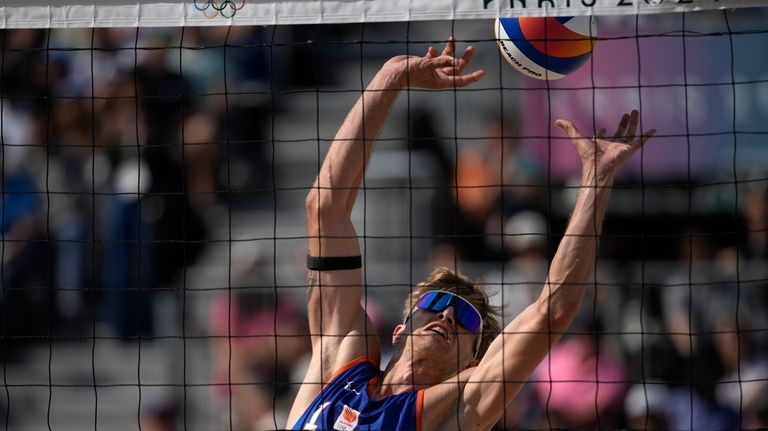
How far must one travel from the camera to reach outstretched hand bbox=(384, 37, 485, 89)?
386 cm

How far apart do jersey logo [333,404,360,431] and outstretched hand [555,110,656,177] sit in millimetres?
1078

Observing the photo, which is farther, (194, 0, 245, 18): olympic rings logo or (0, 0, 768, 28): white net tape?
(194, 0, 245, 18): olympic rings logo

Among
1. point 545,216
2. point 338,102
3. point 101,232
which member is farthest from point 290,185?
point 545,216

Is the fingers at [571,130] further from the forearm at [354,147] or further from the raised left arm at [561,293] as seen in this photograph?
the forearm at [354,147]

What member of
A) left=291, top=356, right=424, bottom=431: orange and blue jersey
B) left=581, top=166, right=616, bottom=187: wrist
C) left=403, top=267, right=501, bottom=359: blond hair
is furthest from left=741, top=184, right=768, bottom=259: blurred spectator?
left=291, top=356, right=424, bottom=431: orange and blue jersey

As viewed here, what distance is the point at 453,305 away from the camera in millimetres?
4078

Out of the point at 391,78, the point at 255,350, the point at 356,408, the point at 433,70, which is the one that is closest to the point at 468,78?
the point at 433,70

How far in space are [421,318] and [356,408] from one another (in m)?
0.42

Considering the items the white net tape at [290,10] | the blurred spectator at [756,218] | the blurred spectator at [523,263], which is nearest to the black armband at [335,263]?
the white net tape at [290,10]

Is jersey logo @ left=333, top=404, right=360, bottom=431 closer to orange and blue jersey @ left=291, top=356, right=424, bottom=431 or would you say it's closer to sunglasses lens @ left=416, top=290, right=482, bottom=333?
orange and blue jersey @ left=291, top=356, right=424, bottom=431

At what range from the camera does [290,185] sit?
7.20 m

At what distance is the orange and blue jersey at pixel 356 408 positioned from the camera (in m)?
3.77

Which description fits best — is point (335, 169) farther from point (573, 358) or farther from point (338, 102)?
point (338, 102)

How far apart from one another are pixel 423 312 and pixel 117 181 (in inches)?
134
